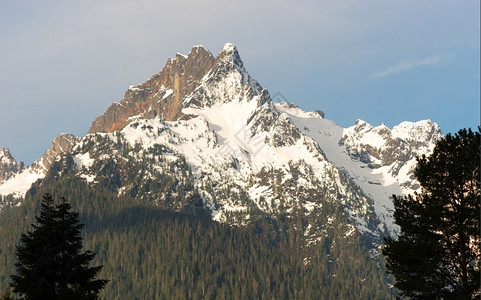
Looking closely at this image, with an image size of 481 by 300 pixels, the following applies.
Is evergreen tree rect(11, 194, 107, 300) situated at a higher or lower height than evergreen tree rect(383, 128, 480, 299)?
lower

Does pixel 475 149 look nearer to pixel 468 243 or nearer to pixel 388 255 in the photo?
pixel 468 243

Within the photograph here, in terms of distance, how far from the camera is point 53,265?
5438 centimetres

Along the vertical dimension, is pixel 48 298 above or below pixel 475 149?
below

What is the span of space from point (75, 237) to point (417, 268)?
88.3ft

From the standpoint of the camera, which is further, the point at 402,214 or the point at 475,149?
the point at 402,214

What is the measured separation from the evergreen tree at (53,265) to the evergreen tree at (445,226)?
24505 mm

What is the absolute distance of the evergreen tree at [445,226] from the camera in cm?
5612

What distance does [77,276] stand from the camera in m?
54.6

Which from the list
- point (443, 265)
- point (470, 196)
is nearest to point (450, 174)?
point (470, 196)

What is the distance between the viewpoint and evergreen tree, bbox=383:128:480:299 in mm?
56125

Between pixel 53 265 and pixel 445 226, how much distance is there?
30031 mm

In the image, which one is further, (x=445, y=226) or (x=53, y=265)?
(x=445, y=226)

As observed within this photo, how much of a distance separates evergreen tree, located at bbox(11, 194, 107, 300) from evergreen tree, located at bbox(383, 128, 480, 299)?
80.4ft

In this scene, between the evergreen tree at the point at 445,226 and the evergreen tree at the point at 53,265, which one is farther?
the evergreen tree at the point at 445,226
